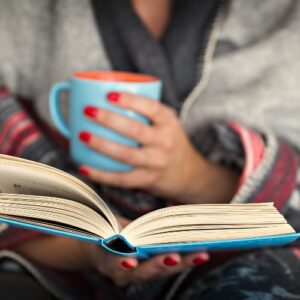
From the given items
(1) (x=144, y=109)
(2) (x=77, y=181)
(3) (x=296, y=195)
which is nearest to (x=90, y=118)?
(1) (x=144, y=109)

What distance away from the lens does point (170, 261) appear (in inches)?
21.1

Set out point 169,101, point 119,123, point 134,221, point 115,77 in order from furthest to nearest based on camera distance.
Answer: point 169,101 → point 115,77 → point 119,123 → point 134,221

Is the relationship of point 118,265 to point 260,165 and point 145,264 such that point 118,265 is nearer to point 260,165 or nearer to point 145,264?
point 145,264

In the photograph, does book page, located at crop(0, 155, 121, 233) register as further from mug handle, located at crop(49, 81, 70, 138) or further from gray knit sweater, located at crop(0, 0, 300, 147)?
gray knit sweater, located at crop(0, 0, 300, 147)

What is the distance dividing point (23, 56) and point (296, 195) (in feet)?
1.85

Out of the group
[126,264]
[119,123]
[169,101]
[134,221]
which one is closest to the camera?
[134,221]

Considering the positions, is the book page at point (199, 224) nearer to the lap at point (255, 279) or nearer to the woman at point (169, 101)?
the lap at point (255, 279)

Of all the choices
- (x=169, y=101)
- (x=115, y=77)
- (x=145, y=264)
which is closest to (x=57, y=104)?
(x=115, y=77)

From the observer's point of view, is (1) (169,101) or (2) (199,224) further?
(1) (169,101)

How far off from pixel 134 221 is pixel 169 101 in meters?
0.46

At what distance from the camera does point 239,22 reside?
0.86 meters

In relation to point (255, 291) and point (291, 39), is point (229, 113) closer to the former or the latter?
point (291, 39)

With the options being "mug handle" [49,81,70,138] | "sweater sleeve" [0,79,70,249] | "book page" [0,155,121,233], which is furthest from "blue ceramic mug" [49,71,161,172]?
"book page" [0,155,121,233]

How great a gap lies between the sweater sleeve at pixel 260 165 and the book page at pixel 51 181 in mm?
295
